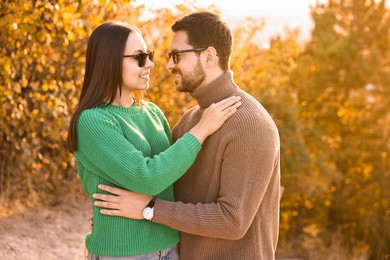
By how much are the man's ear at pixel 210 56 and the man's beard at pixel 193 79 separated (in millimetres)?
45

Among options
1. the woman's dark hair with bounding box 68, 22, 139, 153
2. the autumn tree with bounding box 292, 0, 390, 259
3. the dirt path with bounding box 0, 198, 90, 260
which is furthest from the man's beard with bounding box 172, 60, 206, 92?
the autumn tree with bounding box 292, 0, 390, 259

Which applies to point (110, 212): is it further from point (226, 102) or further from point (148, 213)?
point (226, 102)

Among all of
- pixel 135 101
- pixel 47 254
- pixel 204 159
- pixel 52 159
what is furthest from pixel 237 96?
pixel 52 159

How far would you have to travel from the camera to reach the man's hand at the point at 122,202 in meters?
2.67

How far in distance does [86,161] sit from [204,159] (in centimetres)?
56

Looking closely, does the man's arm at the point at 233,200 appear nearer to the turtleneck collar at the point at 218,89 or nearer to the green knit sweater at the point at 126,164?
the green knit sweater at the point at 126,164

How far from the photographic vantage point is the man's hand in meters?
2.67

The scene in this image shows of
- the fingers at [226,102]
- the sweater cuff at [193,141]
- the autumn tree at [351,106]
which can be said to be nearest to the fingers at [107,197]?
the sweater cuff at [193,141]

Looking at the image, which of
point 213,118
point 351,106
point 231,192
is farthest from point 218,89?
point 351,106

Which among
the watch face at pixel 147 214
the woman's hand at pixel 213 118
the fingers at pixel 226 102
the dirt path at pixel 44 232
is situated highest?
Answer: the fingers at pixel 226 102

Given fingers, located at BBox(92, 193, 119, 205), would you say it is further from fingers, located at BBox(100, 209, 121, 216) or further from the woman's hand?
the woman's hand

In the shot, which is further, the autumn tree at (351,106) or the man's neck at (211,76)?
the autumn tree at (351,106)

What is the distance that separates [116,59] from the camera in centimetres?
280

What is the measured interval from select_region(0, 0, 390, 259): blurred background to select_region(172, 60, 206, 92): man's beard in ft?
7.96
